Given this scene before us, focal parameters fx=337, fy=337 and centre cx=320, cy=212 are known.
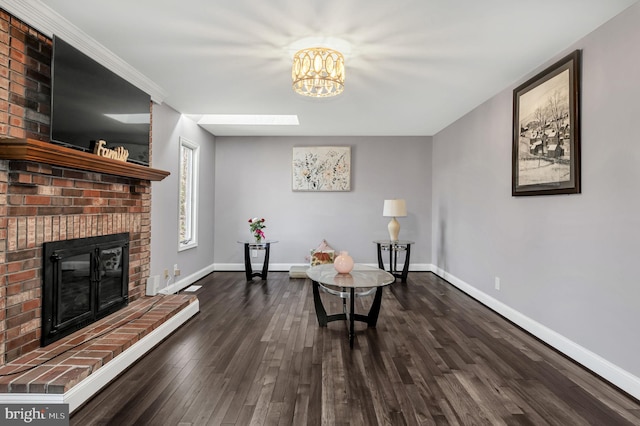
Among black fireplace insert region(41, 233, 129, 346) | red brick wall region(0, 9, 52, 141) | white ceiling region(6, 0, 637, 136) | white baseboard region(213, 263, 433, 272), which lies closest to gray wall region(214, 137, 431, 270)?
white baseboard region(213, 263, 433, 272)

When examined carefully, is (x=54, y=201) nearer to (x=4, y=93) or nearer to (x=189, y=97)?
(x=4, y=93)

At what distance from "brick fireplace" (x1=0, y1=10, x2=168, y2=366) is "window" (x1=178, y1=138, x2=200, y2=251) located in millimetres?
2213

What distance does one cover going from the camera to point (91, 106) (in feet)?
8.69

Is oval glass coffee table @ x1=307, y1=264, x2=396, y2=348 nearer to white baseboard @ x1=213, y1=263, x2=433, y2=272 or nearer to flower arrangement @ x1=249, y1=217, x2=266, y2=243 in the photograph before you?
flower arrangement @ x1=249, y1=217, x2=266, y2=243

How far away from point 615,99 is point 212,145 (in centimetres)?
537

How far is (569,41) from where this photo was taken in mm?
2652

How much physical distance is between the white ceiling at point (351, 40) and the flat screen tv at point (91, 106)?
0.26 m

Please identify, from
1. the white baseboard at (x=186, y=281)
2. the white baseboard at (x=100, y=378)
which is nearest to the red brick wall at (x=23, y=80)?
the white baseboard at (x=100, y=378)

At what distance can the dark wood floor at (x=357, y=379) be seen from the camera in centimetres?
189

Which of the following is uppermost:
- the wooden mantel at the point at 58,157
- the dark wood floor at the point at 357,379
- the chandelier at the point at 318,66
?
the chandelier at the point at 318,66

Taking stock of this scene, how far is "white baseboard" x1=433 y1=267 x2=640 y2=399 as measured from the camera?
2.15 meters

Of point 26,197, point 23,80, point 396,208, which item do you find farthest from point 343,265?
point 23,80

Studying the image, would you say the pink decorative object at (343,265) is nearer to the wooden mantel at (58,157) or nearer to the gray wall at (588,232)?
the gray wall at (588,232)

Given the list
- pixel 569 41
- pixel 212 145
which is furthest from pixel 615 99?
pixel 212 145
